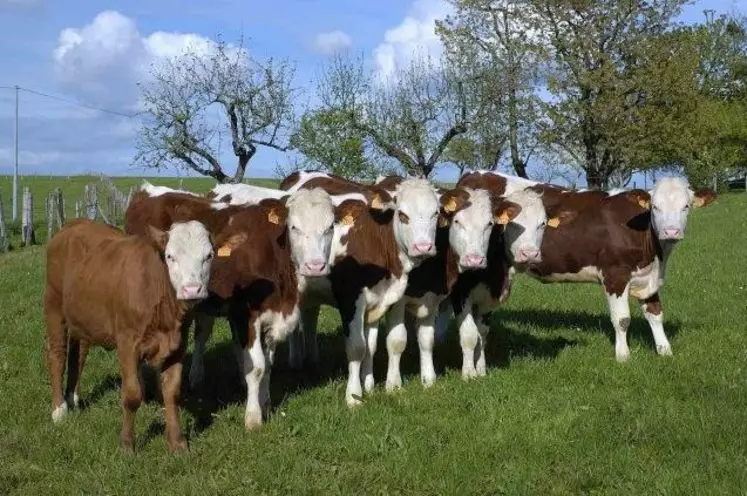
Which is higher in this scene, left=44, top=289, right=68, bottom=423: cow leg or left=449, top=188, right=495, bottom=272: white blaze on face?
left=449, top=188, right=495, bottom=272: white blaze on face

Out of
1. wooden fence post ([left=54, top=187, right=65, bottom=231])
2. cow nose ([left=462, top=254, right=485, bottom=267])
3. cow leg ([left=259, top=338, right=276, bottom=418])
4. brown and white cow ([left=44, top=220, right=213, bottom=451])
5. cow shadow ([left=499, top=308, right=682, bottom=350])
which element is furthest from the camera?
wooden fence post ([left=54, top=187, right=65, bottom=231])

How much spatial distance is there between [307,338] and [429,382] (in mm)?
2185

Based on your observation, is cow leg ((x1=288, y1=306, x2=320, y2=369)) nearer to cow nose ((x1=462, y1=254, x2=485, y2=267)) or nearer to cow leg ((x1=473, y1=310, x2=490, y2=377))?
cow leg ((x1=473, y1=310, x2=490, y2=377))

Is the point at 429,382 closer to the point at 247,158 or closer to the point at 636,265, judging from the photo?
the point at 636,265

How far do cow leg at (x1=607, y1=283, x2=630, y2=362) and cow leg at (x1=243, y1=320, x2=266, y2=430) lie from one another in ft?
14.6

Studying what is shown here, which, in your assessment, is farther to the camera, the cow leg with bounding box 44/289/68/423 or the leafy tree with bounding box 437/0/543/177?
the leafy tree with bounding box 437/0/543/177

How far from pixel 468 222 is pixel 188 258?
3351 mm

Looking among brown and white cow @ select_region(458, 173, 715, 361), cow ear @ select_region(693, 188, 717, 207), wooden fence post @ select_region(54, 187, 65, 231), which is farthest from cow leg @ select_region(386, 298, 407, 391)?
wooden fence post @ select_region(54, 187, 65, 231)

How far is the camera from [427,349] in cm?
935

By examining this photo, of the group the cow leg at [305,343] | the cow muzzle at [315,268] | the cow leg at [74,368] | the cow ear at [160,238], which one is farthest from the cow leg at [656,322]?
the cow leg at [74,368]

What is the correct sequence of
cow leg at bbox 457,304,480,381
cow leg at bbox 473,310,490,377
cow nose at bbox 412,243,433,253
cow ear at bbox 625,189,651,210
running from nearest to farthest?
cow nose at bbox 412,243,433,253, cow leg at bbox 457,304,480,381, cow leg at bbox 473,310,490,377, cow ear at bbox 625,189,651,210

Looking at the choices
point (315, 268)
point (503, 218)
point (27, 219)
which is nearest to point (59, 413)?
point (315, 268)

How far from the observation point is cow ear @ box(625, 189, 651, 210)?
35.2 ft

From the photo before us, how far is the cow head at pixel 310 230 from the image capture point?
25.4 feet
